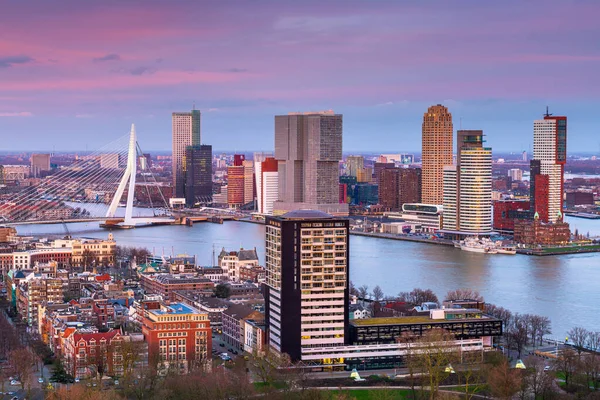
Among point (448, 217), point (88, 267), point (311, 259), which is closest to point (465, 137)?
point (448, 217)

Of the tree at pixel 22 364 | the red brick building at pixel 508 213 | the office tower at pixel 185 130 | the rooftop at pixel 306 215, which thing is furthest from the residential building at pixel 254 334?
the office tower at pixel 185 130

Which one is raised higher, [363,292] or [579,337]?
[363,292]

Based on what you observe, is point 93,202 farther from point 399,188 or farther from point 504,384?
point 504,384

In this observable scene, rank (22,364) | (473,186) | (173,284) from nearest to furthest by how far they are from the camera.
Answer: (22,364) → (173,284) → (473,186)

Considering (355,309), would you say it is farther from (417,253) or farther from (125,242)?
(125,242)

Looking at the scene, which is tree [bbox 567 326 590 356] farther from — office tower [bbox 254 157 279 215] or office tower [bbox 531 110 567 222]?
office tower [bbox 254 157 279 215]

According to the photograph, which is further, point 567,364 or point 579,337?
point 579,337

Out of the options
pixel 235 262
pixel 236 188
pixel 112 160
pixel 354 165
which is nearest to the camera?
pixel 235 262

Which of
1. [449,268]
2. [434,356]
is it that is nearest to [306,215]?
[434,356]

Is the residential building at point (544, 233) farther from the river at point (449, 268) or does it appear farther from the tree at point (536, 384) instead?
the tree at point (536, 384)
